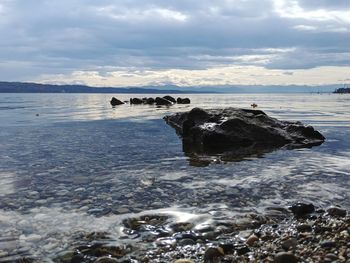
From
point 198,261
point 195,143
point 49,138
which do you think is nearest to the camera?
point 198,261

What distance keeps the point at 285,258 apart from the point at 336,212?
3484 millimetres

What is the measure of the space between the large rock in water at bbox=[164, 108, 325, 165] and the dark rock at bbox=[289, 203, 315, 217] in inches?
358

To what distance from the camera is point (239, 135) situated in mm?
22375

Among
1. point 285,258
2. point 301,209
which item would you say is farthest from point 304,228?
point 285,258

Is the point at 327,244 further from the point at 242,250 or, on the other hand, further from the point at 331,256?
the point at 242,250

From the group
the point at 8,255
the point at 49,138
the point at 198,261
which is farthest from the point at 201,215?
the point at 49,138

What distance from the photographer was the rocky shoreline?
6.87 metres

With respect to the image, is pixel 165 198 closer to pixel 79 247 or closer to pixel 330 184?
pixel 79 247

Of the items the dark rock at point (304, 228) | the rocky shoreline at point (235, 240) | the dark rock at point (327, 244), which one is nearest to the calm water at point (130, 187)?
the rocky shoreline at point (235, 240)

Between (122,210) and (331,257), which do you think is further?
(122,210)

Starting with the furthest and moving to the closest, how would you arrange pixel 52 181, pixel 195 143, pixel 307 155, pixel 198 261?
pixel 195 143, pixel 307 155, pixel 52 181, pixel 198 261

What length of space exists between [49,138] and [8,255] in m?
19.5

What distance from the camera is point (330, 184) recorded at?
487 inches

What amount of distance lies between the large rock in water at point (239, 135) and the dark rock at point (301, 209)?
910cm
